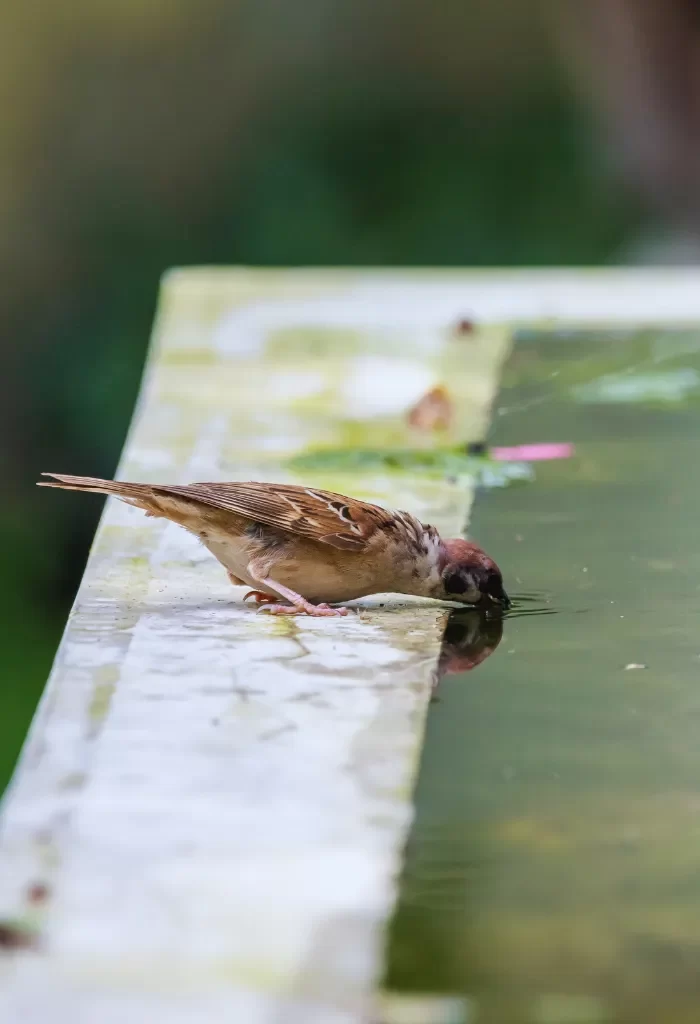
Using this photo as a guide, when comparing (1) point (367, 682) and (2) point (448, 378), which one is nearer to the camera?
(1) point (367, 682)

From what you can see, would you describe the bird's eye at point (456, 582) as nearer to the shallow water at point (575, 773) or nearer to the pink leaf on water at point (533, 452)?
the shallow water at point (575, 773)

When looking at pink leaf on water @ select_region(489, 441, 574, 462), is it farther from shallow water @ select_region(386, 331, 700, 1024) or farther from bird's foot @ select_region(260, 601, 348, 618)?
bird's foot @ select_region(260, 601, 348, 618)

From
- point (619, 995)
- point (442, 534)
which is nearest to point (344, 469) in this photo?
point (442, 534)

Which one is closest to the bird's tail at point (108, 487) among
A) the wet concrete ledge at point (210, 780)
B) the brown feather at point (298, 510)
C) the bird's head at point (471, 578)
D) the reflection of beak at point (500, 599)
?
the brown feather at point (298, 510)

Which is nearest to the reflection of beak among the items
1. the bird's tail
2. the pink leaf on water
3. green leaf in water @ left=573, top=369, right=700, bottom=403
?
the bird's tail

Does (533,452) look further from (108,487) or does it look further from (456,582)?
(108,487)

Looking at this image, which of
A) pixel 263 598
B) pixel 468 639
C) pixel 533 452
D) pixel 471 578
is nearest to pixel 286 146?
pixel 533 452

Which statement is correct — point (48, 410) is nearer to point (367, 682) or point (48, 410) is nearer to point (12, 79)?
point (12, 79)
